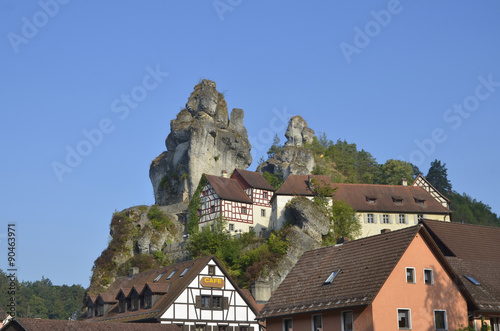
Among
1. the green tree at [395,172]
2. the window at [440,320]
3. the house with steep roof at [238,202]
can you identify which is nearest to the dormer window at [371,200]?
the house with steep roof at [238,202]

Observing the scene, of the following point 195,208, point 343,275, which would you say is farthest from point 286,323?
point 195,208

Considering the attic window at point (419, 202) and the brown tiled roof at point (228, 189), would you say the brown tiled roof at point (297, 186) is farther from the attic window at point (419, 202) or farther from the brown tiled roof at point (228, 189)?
the attic window at point (419, 202)

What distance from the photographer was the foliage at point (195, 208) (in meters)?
85.6

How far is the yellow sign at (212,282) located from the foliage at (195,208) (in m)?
34.1

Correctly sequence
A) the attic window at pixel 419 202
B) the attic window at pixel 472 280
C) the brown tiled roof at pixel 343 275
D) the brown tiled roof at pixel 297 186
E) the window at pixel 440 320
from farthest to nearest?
the attic window at pixel 419 202, the brown tiled roof at pixel 297 186, the attic window at pixel 472 280, the window at pixel 440 320, the brown tiled roof at pixel 343 275

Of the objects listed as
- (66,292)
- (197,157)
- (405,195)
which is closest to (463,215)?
(405,195)

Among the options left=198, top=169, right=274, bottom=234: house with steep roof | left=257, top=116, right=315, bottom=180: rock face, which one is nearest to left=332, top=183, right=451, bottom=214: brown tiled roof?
left=198, top=169, right=274, bottom=234: house with steep roof

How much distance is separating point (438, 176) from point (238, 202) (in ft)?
162

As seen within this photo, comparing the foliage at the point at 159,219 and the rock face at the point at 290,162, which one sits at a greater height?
the rock face at the point at 290,162

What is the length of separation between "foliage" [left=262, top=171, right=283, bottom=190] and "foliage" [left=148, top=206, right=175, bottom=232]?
16.5 metres

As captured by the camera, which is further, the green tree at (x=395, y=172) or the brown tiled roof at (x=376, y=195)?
the green tree at (x=395, y=172)

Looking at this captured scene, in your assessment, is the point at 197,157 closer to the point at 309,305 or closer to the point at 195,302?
the point at 195,302

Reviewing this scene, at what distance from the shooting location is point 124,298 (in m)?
53.4

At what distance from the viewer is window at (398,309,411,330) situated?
106ft
